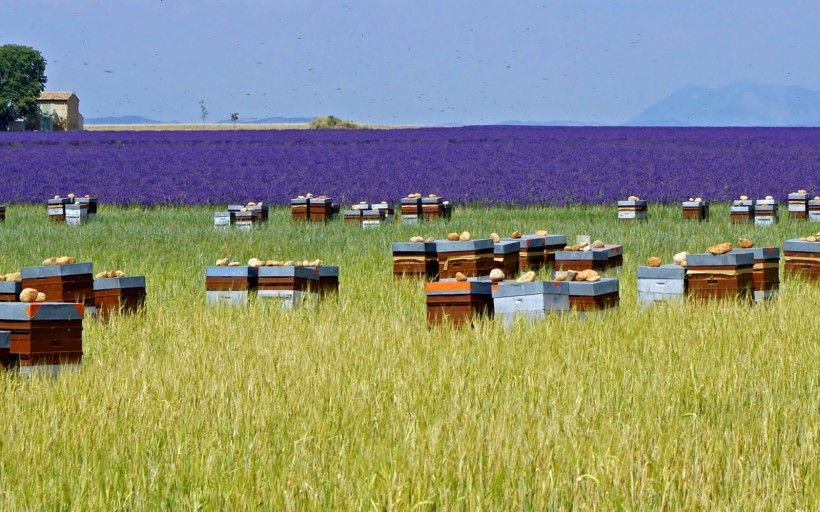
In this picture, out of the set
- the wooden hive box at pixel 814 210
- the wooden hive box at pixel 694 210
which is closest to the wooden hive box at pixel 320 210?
the wooden hive box at pixel 694 210

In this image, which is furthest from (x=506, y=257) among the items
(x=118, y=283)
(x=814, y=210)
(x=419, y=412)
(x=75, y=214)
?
(x=75, y=214)

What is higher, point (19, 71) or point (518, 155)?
point (19, 71)

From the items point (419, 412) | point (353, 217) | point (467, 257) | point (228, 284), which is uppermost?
point (353, 217)

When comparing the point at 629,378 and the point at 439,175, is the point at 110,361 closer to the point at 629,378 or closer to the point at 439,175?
the point at 629,378

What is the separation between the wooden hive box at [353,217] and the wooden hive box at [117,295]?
11294mm

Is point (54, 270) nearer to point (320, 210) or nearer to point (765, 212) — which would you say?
point (320, 210)

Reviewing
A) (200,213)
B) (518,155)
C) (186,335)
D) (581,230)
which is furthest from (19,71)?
(186,335)

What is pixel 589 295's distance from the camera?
944cm

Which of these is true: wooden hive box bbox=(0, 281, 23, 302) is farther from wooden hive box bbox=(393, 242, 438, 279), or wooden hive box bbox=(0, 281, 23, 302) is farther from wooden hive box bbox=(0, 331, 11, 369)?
wooden hive box bbox=(393, 242, 438, 279)

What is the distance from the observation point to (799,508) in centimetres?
458

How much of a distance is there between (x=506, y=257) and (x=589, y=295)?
2.99 m

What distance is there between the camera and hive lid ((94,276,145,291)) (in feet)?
33.4

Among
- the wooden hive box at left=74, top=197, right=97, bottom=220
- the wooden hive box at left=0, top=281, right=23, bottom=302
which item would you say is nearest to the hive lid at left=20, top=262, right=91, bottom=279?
the wooden hive box at left=0, top=281, right=23, bottom=302

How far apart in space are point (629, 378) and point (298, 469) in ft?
9.04
